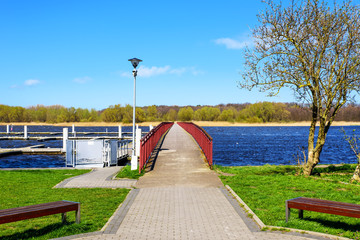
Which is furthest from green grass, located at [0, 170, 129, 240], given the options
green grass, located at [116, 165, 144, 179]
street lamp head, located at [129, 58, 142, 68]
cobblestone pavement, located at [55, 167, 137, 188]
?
street lamp head, located at [129, 58, 142, 68]

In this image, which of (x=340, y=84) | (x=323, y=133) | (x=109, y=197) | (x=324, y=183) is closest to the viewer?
(x=109, y=197)

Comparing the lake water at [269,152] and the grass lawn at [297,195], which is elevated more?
the grass lawn at [297,195]

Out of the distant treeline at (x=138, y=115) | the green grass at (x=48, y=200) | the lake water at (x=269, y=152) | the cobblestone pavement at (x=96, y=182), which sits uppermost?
the distant treeline at (x=138, y=115)

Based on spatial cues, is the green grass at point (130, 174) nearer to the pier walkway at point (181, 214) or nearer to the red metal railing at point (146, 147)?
the red metal railing at point (146, 147)

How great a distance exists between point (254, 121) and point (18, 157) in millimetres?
128527

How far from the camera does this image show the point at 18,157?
87.4 ft

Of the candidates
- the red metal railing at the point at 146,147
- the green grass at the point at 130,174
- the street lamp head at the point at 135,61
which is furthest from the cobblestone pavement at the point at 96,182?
the street lamp head at the point at 135,61

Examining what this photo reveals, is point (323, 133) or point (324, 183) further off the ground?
point (323, 133)

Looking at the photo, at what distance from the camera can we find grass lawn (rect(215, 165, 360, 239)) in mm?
6470

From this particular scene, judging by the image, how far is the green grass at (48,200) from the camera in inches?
239

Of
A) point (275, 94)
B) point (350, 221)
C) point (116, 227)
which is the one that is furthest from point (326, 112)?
point (116, 227)

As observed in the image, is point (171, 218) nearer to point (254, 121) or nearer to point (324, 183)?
point (324, 183)

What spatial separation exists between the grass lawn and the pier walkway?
19.2 inches

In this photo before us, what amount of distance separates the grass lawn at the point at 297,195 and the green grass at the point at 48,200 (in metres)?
3.39
